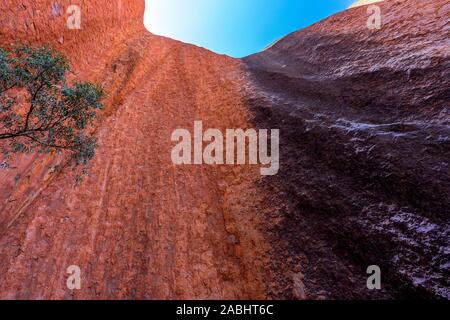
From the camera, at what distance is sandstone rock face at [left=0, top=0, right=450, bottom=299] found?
814 centimetres

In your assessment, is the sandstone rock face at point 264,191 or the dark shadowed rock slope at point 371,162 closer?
the dark shadowed rock slope at point 371,162

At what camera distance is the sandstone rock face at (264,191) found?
8.14 m

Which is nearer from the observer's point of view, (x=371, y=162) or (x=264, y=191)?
(x=371, y=162)

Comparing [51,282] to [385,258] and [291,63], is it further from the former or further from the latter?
[291,63]

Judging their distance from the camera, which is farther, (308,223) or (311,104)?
(311,104)

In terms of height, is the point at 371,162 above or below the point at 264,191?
above

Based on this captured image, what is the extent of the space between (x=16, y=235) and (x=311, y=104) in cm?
1300

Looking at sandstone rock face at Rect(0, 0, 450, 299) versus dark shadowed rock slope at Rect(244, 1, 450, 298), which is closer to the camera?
A: dark shadowed rock slope at Rect(244, 1, 450, 298)

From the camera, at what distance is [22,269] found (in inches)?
349

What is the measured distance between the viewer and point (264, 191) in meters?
11.3

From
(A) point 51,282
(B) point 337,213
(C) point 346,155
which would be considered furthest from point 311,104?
(A) point 51,282
